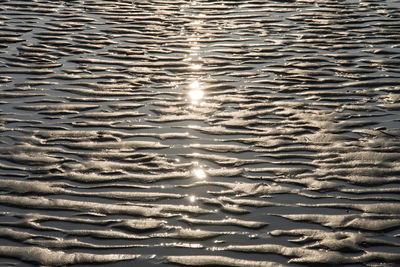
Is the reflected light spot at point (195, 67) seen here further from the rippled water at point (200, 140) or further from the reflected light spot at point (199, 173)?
the reflected light spot at point (199, 173)

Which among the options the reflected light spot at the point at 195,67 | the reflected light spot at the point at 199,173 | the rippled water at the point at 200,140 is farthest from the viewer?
the reflected light spot at the point at 195,67

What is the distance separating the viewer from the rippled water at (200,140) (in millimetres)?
4578

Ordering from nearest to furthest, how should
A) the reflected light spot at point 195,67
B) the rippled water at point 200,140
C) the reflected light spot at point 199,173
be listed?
the rippled water at point 200,140 → the reflected light spot at point 199,173 → the reflected light spot at point 195,67

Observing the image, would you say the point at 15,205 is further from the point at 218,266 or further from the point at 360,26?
the point at 360,26

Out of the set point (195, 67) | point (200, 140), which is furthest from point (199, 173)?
point (195, 67)

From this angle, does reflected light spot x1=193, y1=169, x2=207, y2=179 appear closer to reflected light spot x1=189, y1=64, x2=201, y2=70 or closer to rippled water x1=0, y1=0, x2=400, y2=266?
rippled water x1=0, y1=0, x2=400, y2=266

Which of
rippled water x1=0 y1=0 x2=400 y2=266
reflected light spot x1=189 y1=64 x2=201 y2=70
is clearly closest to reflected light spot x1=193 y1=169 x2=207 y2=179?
rippled water x1=0 y1=0 x2=400 y2=266

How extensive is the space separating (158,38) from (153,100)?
8.08 feet

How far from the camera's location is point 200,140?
6.21 m

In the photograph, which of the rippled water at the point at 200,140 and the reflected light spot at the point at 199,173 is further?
the reflected light spot at the point at 199,173

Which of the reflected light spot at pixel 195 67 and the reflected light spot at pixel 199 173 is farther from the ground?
the reflected light spot at pixel 195 67

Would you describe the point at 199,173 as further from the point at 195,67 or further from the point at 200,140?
the point at 195,67

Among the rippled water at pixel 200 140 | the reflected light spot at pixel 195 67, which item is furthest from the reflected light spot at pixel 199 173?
the reflected light spot at pixel 195 67

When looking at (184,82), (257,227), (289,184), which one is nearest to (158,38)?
(184,82)
